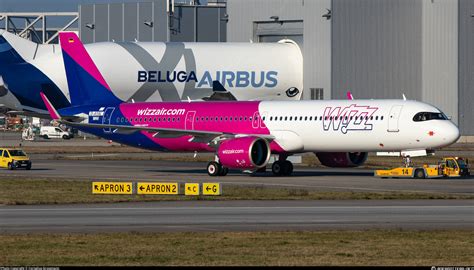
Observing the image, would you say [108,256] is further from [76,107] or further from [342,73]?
[342,73]

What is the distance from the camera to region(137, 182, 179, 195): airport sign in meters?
45.9

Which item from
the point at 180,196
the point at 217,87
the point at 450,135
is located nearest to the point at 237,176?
the point at 450,135

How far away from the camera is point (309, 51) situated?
105 meters

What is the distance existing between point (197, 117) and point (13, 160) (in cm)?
1311

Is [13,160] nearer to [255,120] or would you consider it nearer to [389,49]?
[255,120]

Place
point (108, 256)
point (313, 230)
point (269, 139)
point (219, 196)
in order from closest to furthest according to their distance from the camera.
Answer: point (108, 256) < point (313, 230) < point (219, 196) < point (269, 139)

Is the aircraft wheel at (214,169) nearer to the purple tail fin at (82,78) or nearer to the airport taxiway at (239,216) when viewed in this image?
the purple tail fin at (82,78)

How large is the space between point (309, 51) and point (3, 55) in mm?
31304

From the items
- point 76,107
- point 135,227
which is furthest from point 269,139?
point 135,227

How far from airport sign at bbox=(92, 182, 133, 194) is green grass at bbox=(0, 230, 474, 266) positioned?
16.1 metres

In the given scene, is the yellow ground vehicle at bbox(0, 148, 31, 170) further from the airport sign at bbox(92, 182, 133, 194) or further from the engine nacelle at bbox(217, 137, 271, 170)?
the airport sign at bbox(92, 182, 133, 194)

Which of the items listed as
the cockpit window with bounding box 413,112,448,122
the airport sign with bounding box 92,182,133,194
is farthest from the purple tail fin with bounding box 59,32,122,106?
the airport sign with bounding box 92,182,133,194

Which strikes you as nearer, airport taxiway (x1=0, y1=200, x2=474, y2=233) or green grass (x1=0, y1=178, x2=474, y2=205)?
airport taxiway (x1=0, y1=200, x2=474, y2=233)

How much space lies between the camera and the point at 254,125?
60.8 meters
